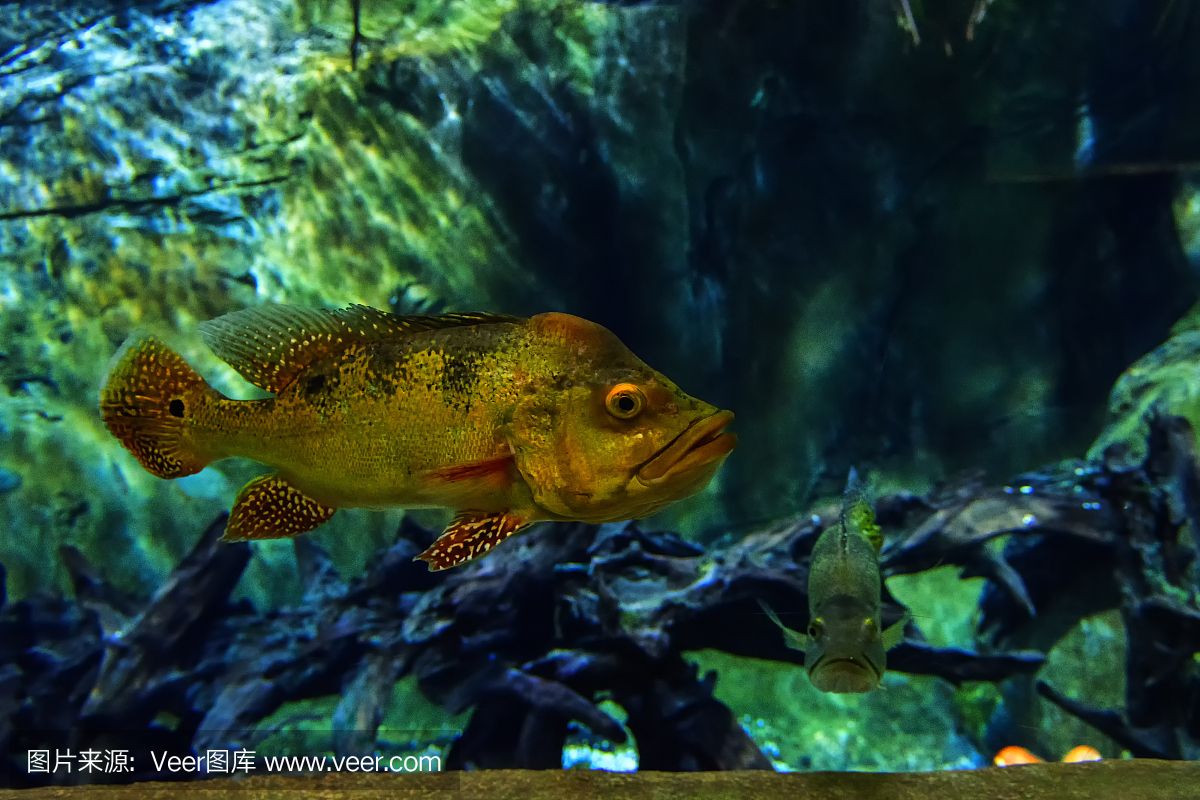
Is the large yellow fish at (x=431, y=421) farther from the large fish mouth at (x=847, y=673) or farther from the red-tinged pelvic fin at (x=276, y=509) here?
the large fish mouth at (x=847, y=673)

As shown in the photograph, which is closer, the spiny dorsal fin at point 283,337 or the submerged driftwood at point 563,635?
the spiny dorsal fin at point 283,337

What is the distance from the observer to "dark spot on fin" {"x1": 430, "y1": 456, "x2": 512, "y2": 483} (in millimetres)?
1653

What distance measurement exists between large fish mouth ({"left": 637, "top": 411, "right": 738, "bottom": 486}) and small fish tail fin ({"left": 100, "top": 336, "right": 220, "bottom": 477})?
1225mm

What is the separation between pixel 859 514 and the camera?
3145 mm

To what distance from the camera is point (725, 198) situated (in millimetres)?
7238

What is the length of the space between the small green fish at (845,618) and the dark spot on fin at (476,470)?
1.39 m

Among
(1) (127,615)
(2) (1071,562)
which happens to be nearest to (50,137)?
(1) (127,615)

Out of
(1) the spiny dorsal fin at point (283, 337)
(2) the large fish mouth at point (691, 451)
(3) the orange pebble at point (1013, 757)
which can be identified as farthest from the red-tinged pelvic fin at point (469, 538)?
(3) the orange pebble at point (1013, 757)

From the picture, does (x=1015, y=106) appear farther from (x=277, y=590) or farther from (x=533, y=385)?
(x=277, y=590)

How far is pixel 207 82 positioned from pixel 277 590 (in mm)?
4781

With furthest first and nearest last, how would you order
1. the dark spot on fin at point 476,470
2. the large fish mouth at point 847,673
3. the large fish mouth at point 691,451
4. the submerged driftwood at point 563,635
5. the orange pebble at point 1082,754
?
1. the orange pebble at point 1082,754
2. the submerged driftwood at point 563,635
3. the large fish mouth at point 847,673
4. the dark spot on fin at point 476,470
5. the large fish mouth at point 691,451

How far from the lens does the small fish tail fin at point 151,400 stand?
6.29ft

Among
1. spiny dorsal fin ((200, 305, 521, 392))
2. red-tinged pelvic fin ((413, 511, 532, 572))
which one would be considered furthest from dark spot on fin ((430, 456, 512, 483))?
spiny dorsal fin ((200, 305, 521, 392))

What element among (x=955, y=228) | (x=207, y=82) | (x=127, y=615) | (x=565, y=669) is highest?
(x=207, y=82)
